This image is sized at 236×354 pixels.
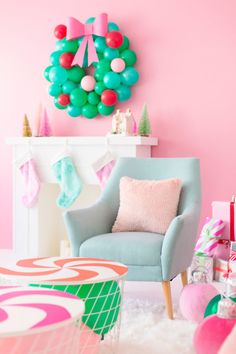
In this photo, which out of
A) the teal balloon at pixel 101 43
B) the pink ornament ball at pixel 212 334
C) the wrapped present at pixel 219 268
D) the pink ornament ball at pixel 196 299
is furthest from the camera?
the teal balloon at pixel 101 43

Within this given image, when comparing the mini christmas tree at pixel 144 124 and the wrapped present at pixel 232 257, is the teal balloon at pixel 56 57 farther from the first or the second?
the wrapped present at pixel 232 257

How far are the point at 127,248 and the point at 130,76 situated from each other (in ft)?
5.79

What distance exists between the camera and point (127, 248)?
2.91m

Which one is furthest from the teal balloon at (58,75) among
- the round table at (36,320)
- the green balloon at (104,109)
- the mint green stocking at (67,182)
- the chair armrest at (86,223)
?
the round table at (36,320)

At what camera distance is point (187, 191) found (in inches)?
131

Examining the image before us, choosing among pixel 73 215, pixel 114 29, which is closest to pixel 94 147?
pixel 114 29

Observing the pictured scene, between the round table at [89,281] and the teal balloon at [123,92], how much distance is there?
7.09 feet

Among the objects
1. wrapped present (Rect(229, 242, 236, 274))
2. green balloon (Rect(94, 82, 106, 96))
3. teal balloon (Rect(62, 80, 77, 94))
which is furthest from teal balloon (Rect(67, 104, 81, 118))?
wrapped present (Rect(229, 242, 236, 274))

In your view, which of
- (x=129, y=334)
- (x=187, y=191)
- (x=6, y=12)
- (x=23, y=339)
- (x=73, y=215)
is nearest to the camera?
(x=23, y=339)

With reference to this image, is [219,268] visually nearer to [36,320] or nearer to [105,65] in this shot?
[105,65]

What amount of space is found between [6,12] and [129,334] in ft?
10.7

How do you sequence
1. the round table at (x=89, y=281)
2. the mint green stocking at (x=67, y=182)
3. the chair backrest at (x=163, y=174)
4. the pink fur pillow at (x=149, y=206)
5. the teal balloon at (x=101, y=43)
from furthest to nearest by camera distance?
the teal balloon at (x=101, y=43)
the mint green stocking at (x=67, y=182)
the chair backrest at (x=163, y=174)
the pink fur pillow at (x=149, y=206)
the round table at (x=89, y=281)

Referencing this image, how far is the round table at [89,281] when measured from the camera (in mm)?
2125

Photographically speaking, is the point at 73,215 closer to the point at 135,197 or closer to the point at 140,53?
the point at 135,197
